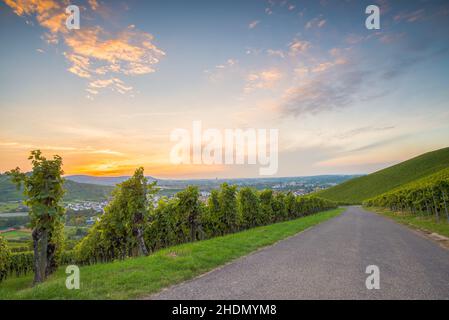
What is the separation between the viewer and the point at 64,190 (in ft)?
43.6

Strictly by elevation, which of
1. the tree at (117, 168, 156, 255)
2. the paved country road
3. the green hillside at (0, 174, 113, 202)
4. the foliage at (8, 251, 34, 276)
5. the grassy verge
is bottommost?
the foliage at (8, 251, 34, 276)

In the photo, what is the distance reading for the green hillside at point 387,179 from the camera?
139 meters

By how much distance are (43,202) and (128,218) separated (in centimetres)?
737

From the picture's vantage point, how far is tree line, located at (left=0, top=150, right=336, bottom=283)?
40.8 feet

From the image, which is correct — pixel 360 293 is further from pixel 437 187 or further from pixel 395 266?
pixel 437 187

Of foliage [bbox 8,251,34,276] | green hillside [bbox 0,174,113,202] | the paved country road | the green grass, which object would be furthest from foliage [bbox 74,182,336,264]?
green hillside [bbox 0,174,113,202]

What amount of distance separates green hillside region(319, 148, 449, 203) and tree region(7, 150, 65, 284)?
152053mm

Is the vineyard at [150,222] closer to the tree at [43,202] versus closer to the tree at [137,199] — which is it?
the tree at [137,199]

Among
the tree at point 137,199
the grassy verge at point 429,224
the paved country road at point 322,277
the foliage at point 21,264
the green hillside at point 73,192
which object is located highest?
the tree at point 137,199

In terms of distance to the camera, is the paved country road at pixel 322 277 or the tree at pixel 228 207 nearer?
the paved country road at pixel 322 277

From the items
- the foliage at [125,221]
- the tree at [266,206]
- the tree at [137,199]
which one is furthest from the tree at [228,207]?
the tree at [137,199]

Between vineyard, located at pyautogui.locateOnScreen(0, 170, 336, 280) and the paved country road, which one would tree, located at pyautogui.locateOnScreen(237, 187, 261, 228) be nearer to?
vineyard, located at pyautogui.locateOnScreen(0, 170, 336, 280)

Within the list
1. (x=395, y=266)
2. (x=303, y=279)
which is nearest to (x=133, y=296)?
(x=303, y=279)
